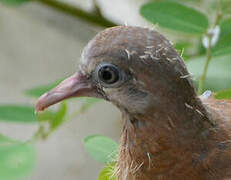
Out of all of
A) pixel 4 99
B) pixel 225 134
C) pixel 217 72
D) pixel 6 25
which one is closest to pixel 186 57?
pixel 217 72

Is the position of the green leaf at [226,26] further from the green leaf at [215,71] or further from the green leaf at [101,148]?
the green leaf at [101,148]

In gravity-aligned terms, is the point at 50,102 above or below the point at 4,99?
above

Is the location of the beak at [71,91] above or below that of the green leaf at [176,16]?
below

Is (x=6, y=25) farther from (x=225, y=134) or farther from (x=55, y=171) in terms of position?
(x=225, y=134)

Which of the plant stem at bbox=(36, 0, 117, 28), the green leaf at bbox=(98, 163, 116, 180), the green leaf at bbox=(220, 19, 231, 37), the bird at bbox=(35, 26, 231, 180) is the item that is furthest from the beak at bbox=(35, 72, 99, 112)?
the plant stem at bbox=(36, 0, 117, 28)

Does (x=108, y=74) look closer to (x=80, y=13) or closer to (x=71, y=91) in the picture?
(x=71, y=91)

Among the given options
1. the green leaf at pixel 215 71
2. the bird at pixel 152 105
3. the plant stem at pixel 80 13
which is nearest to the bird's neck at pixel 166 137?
the bird at pixel 152 105
